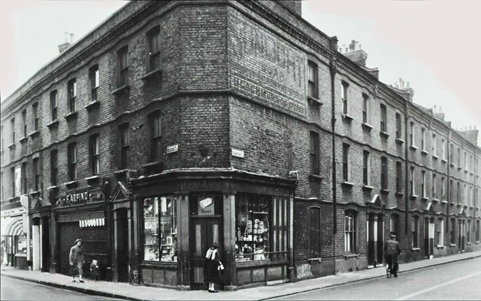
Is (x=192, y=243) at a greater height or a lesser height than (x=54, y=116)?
lesser

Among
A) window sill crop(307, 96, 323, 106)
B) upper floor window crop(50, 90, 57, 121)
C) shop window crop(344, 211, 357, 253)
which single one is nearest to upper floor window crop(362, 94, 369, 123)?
shop window crop(344, 211, 357, 253)

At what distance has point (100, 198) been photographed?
63.8ft

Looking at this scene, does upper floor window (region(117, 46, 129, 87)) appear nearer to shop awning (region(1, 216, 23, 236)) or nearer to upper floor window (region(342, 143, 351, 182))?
upper floor window (region(342, 143, 351, 182))

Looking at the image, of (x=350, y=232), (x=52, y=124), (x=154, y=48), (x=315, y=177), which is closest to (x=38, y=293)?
(x=154, y=48)

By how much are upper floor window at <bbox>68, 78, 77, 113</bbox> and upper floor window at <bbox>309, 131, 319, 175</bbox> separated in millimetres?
10192

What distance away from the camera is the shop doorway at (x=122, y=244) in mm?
18281

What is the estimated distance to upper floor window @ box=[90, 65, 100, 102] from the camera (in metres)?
20.4

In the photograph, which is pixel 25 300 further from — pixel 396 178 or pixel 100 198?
pixel 396 178

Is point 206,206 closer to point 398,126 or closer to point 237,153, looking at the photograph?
point 237,153

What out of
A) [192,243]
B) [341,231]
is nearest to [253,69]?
[192,243]

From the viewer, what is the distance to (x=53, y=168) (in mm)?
23844

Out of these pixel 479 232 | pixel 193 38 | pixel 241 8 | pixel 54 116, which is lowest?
pixel 479 232

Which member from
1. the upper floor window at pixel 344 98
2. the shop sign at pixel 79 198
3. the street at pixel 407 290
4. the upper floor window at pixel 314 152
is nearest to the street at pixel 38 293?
the shop sign at pixel 79 198

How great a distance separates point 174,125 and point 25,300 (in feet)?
20.9
